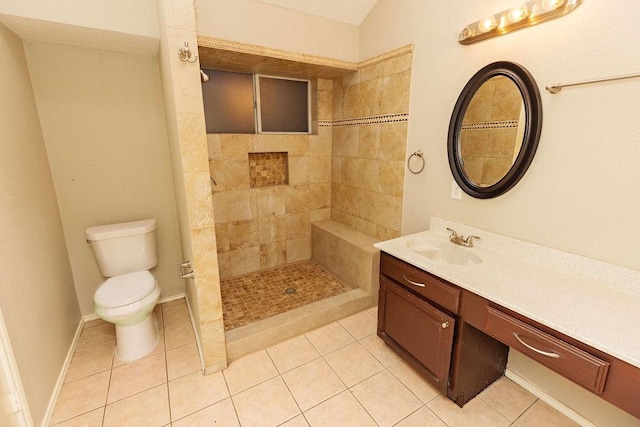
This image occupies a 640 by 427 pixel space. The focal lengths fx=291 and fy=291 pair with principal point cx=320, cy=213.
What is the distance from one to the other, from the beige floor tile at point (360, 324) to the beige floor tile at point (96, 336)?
174cm

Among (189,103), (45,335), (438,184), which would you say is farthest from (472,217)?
(45,335)

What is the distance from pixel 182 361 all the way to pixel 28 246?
1.12 m

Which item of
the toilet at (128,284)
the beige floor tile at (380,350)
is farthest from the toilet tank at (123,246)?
the beige floor tile at (380,350)

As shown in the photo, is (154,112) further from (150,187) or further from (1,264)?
(1,264)

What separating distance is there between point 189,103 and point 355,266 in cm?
187

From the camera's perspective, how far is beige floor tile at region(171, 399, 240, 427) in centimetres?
152

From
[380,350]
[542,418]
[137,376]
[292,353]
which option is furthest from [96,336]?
[542,418]

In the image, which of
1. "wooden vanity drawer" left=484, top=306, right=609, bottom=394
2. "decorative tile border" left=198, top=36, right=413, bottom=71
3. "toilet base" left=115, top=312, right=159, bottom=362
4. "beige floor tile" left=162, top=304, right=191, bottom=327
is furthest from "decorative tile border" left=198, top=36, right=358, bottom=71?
"wooden vanity drawer" left=484, top=306, right=609, bottom=394

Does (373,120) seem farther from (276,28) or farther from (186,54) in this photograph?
(186,54)

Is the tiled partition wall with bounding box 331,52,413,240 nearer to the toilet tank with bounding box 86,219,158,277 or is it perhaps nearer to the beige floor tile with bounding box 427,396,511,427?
the beige floor tile with bounding box 427,396,511,427

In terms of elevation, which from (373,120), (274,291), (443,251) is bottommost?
(274,291)

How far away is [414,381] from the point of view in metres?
1.78

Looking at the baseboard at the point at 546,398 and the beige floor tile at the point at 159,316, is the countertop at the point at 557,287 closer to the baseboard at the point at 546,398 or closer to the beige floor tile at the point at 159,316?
the baseboard at the point at 546,398

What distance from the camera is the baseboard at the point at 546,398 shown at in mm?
1498
